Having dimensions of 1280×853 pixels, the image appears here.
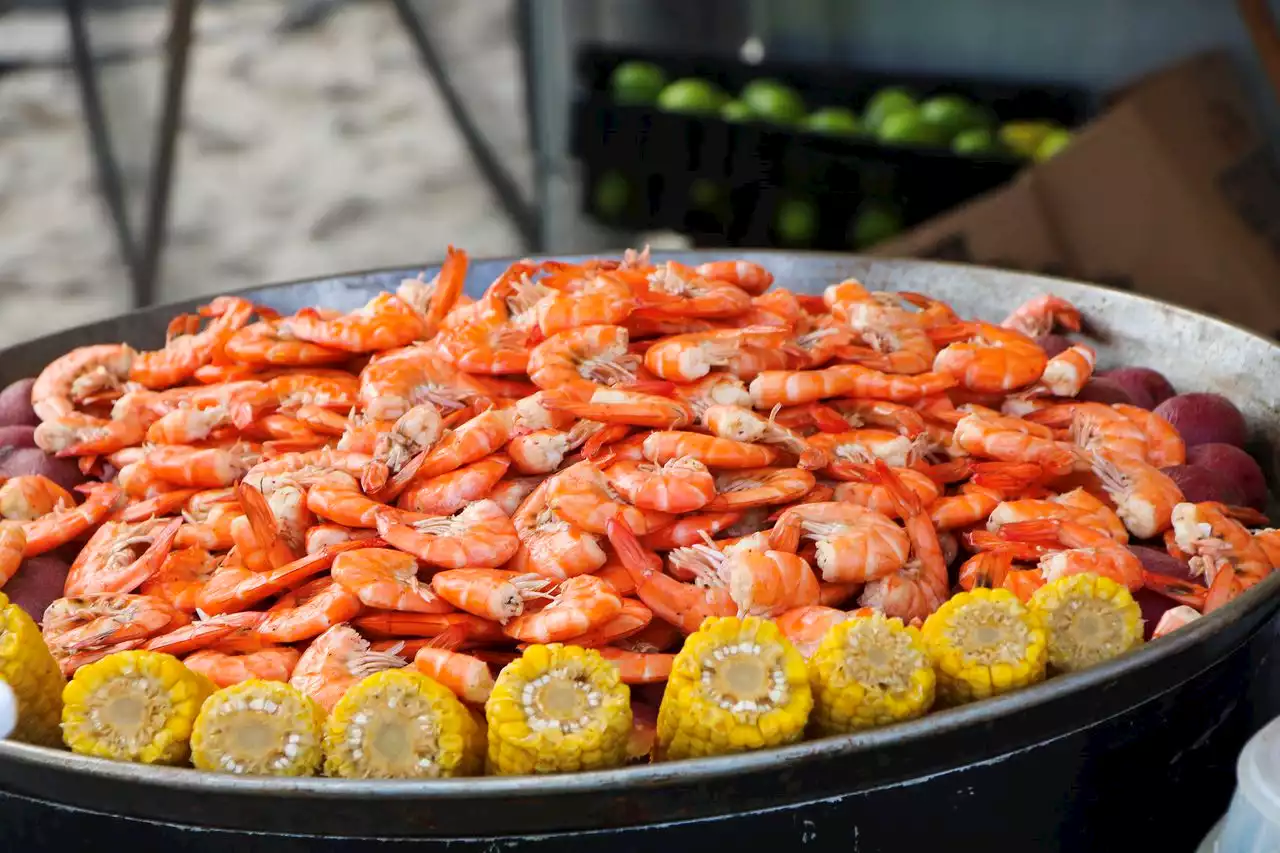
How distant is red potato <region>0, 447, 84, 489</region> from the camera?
2.05 m

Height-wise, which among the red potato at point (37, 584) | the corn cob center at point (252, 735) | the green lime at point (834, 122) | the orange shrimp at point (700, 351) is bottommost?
the red potato at point (37, 584)

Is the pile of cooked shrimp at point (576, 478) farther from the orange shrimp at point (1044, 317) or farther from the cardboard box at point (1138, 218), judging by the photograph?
the cardboard box at point (1138, 218)

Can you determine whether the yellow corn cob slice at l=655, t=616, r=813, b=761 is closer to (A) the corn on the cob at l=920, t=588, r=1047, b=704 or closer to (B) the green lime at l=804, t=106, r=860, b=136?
(A) the corn on the cob at l=920, t=588, r=1047, b=704

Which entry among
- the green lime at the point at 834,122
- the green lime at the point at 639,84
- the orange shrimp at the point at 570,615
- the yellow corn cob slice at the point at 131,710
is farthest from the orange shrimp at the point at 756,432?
the green lime at the point at 639,84

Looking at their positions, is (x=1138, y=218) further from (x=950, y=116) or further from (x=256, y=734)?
(x=256, y=734)

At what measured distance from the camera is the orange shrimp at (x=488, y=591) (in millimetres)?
1450

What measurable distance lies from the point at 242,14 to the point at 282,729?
217 inches

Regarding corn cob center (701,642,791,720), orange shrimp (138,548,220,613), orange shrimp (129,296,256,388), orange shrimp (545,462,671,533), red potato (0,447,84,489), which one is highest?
orange shrimp (129,296,256,388)

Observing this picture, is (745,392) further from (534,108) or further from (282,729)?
(534,108)

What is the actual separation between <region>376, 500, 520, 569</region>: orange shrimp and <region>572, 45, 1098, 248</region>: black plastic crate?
102 inches

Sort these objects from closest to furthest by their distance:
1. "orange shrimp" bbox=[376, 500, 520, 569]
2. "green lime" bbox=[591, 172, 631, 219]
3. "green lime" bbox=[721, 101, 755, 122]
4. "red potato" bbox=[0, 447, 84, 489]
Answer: "orange shrimp" bbox=[376, 500, 520, 569] < "red potato" bbox=[0, 447, 84, 489] < "green lime" bbox=[721, 101, 755, 122] < "green lime" bbox=[591, 172, 631, 219]

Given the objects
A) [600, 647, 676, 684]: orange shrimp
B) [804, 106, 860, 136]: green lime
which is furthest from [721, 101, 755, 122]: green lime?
[600, 647, 676, 684]: orange shrimp

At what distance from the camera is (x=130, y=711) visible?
49.4 inches

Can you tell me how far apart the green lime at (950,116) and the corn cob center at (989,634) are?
10.1ft
